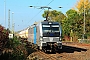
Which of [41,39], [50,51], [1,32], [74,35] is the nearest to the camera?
[1,32]

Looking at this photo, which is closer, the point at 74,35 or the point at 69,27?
the point at 74,35

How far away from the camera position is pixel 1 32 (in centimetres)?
1319

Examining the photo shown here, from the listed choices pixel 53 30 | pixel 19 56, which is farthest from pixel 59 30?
pixel 19 56

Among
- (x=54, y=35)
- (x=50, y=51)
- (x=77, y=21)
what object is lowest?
(x=50, y=51)

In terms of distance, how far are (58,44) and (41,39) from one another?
1554mm

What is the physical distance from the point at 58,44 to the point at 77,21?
39.6 metres

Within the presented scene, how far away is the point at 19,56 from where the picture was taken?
1438cm

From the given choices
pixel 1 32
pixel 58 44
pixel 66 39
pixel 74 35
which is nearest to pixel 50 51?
pixel 58 44

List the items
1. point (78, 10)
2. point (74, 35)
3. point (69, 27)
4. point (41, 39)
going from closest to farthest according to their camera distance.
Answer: point (41, 39) → point (74, 35) → point (69, 27) → point (78, 10)

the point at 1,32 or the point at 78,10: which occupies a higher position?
the point at 78,10

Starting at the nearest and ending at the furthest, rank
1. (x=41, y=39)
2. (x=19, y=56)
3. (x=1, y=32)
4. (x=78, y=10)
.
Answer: (x=1, y=32)
(x=19, y=56)
(x=41, y=39)
(x=78, y=10)

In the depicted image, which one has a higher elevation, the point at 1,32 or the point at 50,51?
the point at 1,32

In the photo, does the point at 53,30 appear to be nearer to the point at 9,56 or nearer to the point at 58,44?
the point at 58,44

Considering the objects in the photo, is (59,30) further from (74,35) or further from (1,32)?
(74,35)
